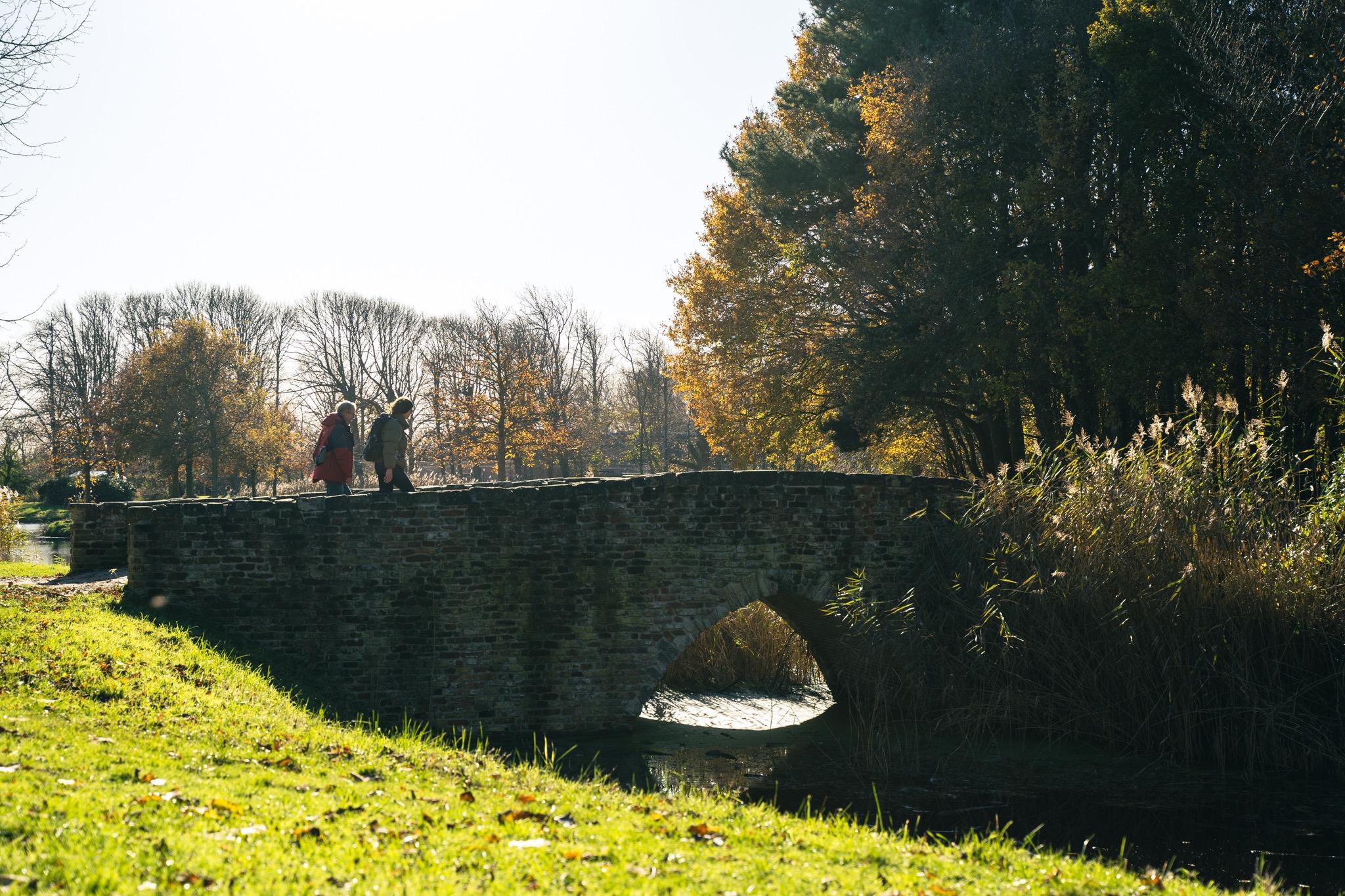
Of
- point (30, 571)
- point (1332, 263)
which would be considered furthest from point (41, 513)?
point (1332, 263)

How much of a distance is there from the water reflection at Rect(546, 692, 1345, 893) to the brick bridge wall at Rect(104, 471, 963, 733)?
1.10 metres

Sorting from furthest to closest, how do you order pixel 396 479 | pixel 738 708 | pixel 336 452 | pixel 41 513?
pixel 41 513 → pixel 738 708 → pixel 396 479 → pixel 336 452

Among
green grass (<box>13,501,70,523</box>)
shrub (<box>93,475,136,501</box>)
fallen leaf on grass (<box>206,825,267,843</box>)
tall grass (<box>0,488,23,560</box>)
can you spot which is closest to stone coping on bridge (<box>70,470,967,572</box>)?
fallen leaf on grass (<box>206,825,267,843</box>)

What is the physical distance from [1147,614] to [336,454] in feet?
28.5

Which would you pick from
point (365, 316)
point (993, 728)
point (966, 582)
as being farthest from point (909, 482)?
point (365, 316)

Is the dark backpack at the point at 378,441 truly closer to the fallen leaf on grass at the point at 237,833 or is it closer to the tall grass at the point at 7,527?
the fallen leaf on grass at the point at 237,833

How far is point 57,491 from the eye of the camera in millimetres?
40438

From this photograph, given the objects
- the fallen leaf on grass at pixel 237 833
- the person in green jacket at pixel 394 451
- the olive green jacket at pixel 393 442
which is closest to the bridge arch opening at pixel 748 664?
the person in green jacket at pixel 394 451

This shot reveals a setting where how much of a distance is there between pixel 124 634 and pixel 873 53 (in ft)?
53.8

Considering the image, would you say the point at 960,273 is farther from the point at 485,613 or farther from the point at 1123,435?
the point at 485,613

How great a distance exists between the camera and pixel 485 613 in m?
11.4

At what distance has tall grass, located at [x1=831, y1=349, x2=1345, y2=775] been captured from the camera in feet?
30.7

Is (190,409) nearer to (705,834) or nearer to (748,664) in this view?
(748,664)

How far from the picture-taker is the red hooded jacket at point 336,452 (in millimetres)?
11539
